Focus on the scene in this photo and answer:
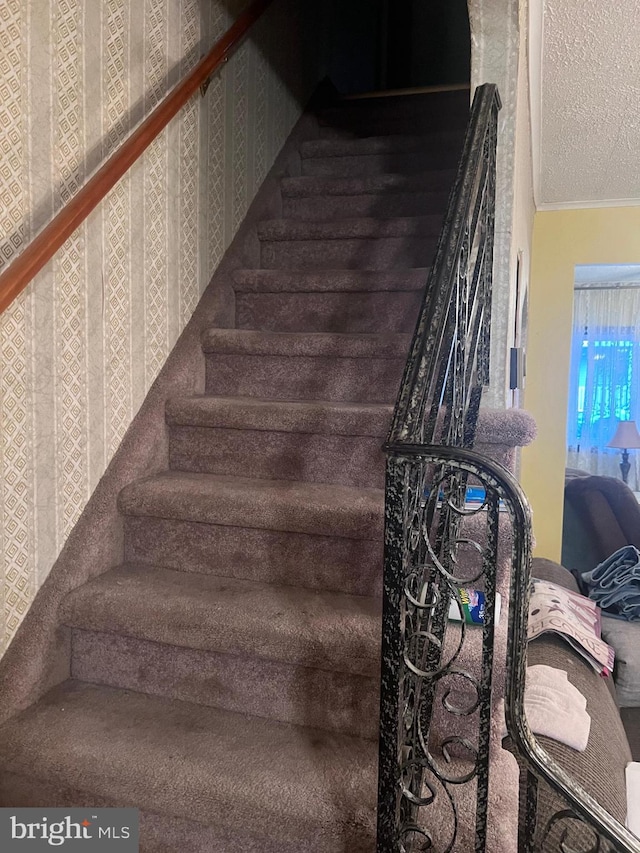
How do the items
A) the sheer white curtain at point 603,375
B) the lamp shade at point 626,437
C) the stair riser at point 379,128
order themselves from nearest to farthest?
the stair riser at point 379,128 → the lamp shade at point 626,437 → the sheer white curtain at point 603,375

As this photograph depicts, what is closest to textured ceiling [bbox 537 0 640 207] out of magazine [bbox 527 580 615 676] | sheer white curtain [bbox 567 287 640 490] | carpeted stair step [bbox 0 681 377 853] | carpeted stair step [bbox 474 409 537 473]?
carpeted stair step [bbox 474 409 537 473]

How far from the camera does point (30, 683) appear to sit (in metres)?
1.61

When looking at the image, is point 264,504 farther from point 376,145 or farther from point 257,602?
point 376,145

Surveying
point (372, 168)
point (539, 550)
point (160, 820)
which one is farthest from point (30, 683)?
point (539, 550)

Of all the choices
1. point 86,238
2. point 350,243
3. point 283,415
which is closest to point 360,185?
point 350,243

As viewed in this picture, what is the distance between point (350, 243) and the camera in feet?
9.06

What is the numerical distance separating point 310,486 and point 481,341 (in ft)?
2.22

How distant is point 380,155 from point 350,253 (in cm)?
83


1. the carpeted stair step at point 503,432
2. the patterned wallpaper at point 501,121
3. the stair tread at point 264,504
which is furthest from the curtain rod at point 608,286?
the stair tread at point 264,504

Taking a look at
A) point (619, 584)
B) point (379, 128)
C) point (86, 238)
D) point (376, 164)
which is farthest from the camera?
point (619, 584)

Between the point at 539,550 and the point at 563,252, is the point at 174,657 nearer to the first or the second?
the point at 539,550

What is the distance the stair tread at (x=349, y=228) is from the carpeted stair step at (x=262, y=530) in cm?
128

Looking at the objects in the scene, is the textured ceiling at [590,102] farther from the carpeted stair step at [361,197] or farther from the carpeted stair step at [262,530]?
the carpeted stair step at [262,530]

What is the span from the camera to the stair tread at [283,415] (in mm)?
1970
